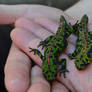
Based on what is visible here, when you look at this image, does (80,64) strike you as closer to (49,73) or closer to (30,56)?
(49,73)

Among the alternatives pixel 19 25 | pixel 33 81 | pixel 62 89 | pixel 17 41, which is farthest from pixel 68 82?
pixel 19 25

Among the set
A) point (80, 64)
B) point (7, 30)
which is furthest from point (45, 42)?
point (7, 30)

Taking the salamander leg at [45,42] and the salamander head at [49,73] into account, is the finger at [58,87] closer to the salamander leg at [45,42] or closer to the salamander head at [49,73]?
the salamander head at [49,73]

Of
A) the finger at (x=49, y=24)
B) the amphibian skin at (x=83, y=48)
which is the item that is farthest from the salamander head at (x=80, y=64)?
the finger at (x=49, y=24)

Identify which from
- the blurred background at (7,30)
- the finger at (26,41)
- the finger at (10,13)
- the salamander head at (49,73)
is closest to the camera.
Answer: the salamander head at (49,73)

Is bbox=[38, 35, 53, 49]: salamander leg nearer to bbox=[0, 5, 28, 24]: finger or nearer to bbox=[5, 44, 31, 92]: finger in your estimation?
bbox=[5, 44, 31, 92]: finger
